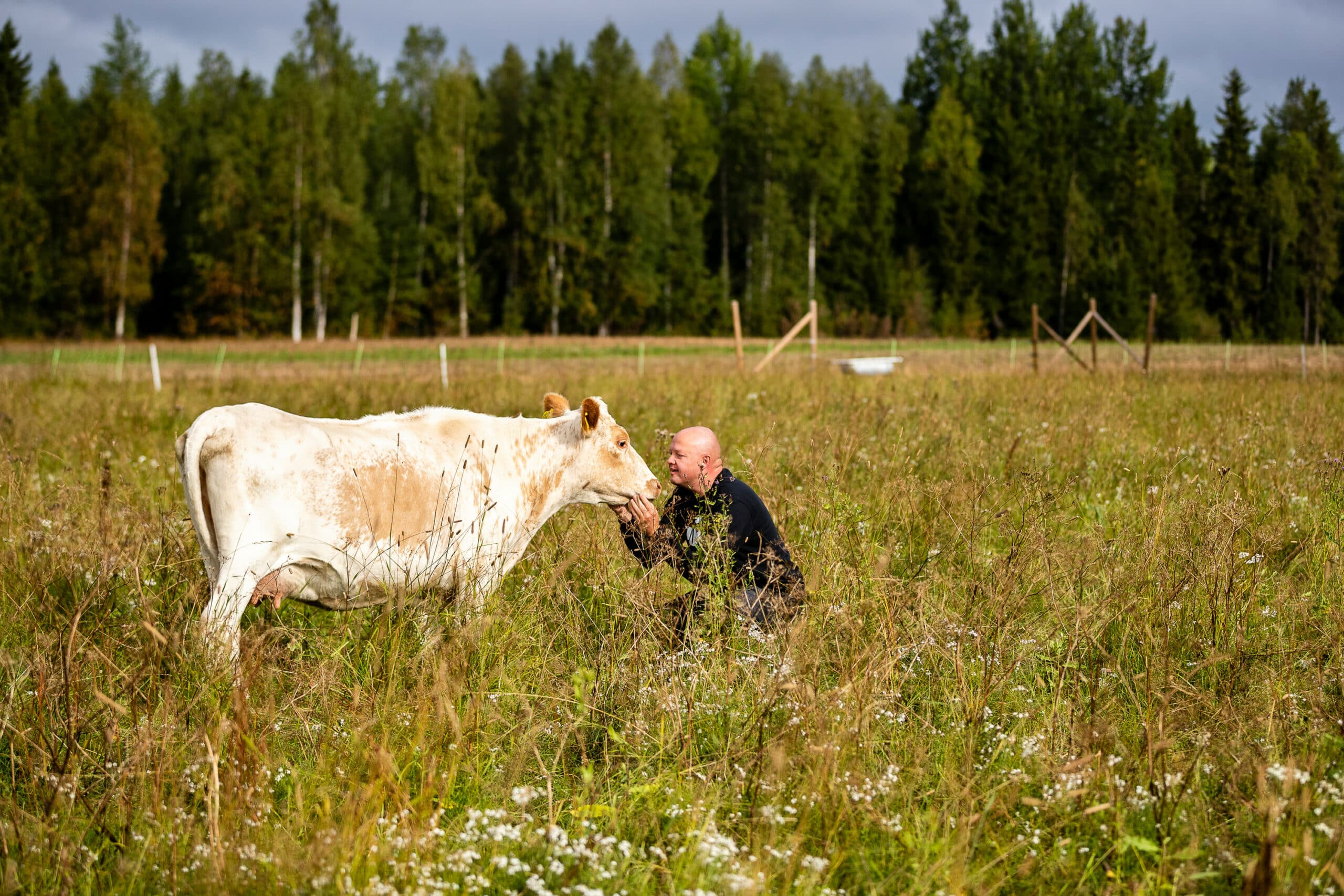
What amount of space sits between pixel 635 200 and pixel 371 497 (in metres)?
44.8

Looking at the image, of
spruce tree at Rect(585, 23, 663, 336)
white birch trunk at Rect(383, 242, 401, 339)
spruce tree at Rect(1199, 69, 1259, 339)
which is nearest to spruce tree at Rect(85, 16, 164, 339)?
white birch trunk at Rect(383, 242, 401, 339)

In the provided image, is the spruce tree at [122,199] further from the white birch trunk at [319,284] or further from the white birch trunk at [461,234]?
the white birch trunk at [461,234]

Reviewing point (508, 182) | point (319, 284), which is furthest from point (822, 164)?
point (319, 284)

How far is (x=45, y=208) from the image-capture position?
4488 cm

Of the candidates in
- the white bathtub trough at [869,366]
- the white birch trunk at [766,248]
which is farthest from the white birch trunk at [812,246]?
the white bathtub trough at [869,366]

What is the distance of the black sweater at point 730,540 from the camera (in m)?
4.49

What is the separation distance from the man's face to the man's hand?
282 mm

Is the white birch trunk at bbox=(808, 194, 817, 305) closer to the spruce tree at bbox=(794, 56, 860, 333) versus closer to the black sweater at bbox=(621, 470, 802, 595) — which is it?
the spruce tree at bbox=(794, 56, 860, 333)

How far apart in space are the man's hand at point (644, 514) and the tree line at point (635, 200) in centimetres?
4056

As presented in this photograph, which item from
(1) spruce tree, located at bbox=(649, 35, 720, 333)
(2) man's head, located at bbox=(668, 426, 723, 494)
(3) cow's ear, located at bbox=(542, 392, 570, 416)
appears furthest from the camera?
(1) spruce tree, located at bbox=(649, 35, 720, 333)

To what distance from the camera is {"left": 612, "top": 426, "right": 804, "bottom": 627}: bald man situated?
4.50 meters

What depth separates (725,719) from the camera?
3430 millimetres

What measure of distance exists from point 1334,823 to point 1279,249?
190 ft

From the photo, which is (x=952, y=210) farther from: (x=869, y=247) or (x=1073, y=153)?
(x=1073, y=153)
